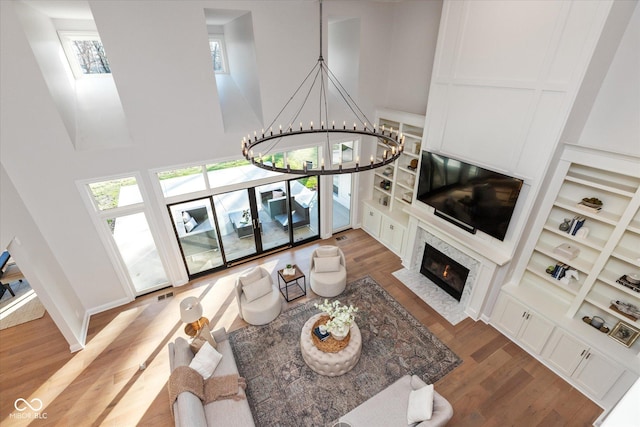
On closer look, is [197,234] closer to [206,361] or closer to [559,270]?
[206,361]

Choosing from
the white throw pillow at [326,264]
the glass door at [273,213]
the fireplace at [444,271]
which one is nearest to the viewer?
the fireplace at [444,271]

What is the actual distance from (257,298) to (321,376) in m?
1.70

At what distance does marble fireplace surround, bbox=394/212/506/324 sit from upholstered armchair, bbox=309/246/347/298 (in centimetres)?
139

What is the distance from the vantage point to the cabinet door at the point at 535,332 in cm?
459

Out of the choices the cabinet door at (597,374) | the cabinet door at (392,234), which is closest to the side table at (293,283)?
the cabinet door at (392,234)

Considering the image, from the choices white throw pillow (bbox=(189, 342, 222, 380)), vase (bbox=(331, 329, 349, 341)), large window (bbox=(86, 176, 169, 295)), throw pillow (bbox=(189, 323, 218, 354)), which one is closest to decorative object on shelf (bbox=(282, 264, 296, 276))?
vase (bbox=(331, 329, 349, 341))

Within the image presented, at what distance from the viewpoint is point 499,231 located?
15.5 feet

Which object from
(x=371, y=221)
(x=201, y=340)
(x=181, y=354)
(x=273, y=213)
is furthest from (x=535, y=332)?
(x=273, y=213)

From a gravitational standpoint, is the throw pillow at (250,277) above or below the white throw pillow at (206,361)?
above

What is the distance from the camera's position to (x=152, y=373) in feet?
15.3

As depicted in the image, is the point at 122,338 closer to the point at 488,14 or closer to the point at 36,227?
the point at 36,227

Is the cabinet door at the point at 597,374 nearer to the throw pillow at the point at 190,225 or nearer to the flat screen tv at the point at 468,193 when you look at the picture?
the flat screen tv at the point at 468,193

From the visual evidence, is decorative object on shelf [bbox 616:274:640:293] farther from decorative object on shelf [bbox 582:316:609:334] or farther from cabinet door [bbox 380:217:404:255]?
cabinet door [bbox 380:217:404:255]

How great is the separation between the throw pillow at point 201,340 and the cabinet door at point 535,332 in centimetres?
481
